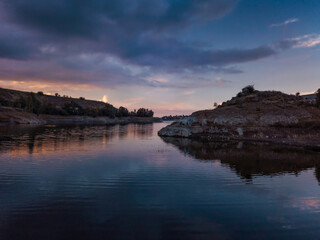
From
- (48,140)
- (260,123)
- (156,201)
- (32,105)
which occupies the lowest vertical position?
(156,201)

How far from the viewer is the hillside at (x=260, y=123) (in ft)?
179

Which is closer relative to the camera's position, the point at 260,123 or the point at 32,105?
the point at 260,123

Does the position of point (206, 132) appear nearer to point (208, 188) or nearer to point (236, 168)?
point (236, 168)

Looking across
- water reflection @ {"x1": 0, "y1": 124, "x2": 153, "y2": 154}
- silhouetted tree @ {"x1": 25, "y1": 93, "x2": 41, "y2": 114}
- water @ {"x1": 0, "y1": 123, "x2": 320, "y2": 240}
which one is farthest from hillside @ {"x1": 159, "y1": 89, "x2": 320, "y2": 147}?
silhouetted tree @ {"x1": 25, "y1": 93, "x2": 41, "y2": 114}

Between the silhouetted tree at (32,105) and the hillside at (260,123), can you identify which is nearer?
the hillside at (260,123)

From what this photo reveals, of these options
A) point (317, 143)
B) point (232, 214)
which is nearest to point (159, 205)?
point (232, 214)

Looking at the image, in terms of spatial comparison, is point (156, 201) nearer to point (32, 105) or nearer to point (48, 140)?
point (48, 140)

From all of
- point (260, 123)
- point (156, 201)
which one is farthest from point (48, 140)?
point (260, 123)

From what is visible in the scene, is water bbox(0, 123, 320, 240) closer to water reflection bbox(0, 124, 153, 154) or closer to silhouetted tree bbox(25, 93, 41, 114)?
water reflection bbox(0, 124, 153, 154)

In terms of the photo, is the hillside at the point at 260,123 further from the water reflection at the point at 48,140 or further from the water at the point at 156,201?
the water at the point at 156,201

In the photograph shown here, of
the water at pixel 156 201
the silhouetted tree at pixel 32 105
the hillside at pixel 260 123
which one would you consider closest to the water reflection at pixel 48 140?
the water at pixel 156 201

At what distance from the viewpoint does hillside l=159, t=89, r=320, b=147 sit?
5450cm

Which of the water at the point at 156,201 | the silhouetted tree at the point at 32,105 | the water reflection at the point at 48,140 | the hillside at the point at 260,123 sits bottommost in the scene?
the water at the point at 156,201

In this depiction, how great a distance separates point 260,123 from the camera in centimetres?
6438
